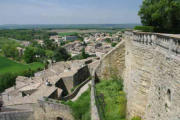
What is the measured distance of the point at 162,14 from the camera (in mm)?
11625

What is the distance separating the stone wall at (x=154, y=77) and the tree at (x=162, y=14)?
3545 millimetres

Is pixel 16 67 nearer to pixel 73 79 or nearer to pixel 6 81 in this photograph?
pixel 6 81

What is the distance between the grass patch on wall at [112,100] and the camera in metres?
9.67

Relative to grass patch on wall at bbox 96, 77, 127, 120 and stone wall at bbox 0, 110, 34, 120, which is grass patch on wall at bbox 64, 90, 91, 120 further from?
stone wall at bbox 0, 110, 34, 120

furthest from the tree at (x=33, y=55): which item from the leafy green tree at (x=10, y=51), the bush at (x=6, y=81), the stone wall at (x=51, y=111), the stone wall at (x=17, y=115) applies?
the stone wall at (x=51, y=111)

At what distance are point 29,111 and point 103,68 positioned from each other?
8111mm

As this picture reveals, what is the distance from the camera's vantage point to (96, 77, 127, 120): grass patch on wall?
9.67 meters

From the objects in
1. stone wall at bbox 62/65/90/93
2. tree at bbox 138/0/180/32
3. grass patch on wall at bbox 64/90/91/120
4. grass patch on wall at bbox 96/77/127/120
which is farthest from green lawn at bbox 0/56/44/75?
tree at bbox 138/0/180/32

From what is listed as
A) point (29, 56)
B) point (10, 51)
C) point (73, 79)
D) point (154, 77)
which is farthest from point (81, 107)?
point (10, 51)

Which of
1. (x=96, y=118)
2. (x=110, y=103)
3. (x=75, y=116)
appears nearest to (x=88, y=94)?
(x=75, y=116)

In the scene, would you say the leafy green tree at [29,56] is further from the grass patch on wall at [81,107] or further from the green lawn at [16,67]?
the grass patch on wall at [81,107]

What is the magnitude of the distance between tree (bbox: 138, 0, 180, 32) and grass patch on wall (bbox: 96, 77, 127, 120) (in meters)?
5.45

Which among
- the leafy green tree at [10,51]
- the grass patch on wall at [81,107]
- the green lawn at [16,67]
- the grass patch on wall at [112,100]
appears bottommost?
the green lawn at [16,67]

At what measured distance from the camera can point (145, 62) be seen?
7.98m
